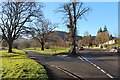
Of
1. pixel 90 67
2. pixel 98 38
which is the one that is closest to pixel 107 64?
pixel 90 67

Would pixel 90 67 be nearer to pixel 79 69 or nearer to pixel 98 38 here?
pixel 79 69

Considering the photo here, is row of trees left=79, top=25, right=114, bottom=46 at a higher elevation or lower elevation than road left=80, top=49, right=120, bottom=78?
higher

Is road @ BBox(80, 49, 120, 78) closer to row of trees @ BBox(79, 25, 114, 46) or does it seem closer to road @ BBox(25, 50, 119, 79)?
road @ BBox(25, 50, 119, 79)

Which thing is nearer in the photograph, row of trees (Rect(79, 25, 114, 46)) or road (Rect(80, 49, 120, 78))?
road (Rect(80, 49, 120, 78))

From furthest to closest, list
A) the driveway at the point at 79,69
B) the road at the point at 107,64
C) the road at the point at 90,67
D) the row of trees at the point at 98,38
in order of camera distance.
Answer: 1. the row of trees at the point at 98,38
2. the road at the point at 107,64
3. the road at the point at 90,67
4. the driveway at the point at 79,69

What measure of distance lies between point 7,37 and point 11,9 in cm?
580

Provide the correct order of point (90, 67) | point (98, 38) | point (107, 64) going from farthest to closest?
point (98, 38), point (107, 64), point (90, 67)

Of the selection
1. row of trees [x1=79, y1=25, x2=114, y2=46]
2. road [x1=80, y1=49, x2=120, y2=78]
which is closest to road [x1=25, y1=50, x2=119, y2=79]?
road [x1=80, y1=49, x2=120, y2=78]

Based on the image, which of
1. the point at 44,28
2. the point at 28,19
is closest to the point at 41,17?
the point at 28,19

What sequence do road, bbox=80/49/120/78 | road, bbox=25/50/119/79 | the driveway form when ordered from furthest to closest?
road, bbox=80/49/120/78, road, bbox=25/50/119/79, the driveway

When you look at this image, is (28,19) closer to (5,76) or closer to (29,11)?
(29,11)

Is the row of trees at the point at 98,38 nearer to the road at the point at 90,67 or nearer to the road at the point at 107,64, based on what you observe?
the road at the point at 107,64

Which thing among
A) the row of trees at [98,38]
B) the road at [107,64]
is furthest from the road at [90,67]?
the row of trees at [98,38]

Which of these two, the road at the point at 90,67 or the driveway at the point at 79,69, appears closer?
the driveway at the point at 79,69
